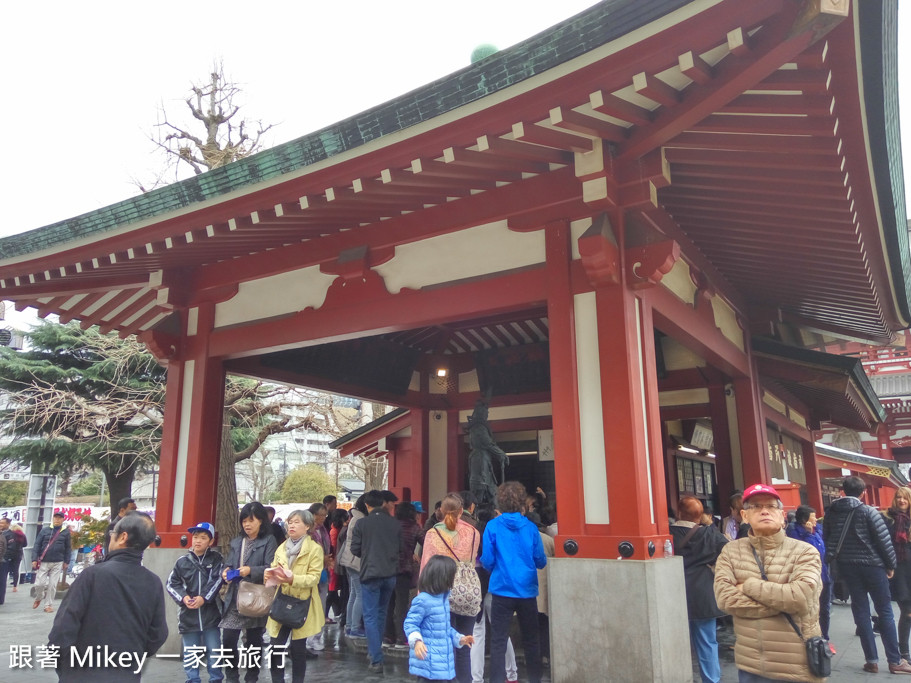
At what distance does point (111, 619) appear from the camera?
3090mm

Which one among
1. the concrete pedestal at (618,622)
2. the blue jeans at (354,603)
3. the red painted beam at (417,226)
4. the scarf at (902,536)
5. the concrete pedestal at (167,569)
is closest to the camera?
→ the concrete pedestal at (618,622)

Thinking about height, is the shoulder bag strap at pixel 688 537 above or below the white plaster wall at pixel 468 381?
below

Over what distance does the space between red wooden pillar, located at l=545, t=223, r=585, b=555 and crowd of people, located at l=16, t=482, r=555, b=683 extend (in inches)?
11.8

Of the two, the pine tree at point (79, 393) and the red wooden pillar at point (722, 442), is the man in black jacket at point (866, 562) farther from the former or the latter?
the pine tree at point (79, 393)

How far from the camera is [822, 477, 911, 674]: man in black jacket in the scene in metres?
5.46

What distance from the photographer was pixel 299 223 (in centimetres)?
612

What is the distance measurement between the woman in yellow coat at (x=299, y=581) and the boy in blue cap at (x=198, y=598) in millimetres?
467

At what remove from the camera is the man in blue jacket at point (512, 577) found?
187 inches

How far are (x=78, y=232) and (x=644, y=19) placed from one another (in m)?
5.50

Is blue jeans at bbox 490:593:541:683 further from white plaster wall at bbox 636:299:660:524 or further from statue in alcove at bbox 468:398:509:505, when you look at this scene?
statue in alcove at bbox 468:398:509:505

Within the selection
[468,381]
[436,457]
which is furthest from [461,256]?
[436,457]

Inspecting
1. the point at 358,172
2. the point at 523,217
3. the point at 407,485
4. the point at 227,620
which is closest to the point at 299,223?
the point at 358,172

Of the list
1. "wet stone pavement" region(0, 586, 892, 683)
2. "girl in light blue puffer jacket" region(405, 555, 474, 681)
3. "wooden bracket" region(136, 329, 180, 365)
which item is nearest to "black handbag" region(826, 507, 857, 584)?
"wet stone pavement" region(0, 586, 892, 683)

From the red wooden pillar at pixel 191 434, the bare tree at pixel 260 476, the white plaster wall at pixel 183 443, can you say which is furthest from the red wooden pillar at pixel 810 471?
the bare tree at pixel 260 476
